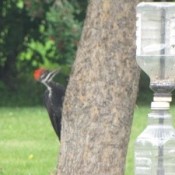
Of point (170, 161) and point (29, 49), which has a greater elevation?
point (170, 161)

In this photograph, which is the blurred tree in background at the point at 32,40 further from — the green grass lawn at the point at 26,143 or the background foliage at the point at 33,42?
the green grass lawn at the point at 26,143

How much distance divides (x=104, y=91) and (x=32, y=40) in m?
10.5

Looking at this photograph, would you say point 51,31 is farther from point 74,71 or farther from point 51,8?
point 74,71

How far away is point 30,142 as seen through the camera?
12.7 m

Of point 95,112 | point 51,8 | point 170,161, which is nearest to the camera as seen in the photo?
point 170,161

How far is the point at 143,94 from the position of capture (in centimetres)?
1848

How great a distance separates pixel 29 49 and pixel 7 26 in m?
0.72

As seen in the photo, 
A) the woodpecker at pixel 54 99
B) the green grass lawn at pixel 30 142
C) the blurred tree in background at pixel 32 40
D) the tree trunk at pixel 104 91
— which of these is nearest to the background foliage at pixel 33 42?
the blurred tree in background at pixel 32 40

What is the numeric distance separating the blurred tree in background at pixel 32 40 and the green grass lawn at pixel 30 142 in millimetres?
1173

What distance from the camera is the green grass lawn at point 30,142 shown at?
10820mm

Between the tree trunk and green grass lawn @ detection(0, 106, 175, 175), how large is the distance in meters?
2.25

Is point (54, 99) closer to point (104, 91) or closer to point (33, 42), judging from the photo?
point (104, 91)

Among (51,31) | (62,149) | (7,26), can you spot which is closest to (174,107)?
(51,31)

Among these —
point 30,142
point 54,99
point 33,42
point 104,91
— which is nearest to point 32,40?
point 33,42
